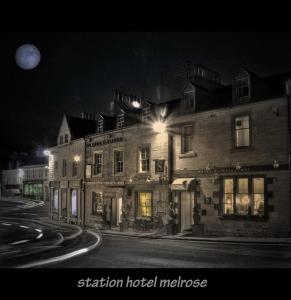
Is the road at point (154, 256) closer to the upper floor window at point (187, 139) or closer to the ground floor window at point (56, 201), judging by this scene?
the upper floor window at point (187, 139)

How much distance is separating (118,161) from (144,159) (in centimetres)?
341

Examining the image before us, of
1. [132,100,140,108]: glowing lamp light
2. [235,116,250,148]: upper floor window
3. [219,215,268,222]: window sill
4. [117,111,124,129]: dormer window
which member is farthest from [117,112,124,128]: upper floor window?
[219,215,268,222]: window sill

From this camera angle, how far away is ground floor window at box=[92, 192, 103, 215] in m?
32.7

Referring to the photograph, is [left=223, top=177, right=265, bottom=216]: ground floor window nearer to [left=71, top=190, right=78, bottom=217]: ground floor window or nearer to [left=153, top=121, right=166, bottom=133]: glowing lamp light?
[left=153, top=121, right=166, bottom=133]: glowing lamp light

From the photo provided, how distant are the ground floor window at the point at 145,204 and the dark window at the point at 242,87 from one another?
9681 mm

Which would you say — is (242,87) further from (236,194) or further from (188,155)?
(236,194)

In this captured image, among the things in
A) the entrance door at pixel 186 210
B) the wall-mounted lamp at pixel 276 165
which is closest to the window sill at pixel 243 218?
the entrance door at pixel 186 210

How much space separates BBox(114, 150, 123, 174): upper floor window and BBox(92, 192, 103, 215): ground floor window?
3212 millimetres

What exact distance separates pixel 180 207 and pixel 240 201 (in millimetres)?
4573

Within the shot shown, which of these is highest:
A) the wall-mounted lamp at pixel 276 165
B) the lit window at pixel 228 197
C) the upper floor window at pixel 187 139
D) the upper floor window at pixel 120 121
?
the upper floor window at pixel 120 121

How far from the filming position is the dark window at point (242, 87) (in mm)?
21984

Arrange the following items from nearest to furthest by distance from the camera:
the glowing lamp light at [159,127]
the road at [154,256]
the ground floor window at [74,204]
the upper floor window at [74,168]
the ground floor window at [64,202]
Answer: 1. the road at [154,256]
2. the glowing lamp light at [159,127]
3. the ground floor window at [74,204]
4. the upper floor window at [74,168]
5. the ground floor window at [64,202]

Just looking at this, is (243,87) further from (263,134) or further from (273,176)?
(273,176)
